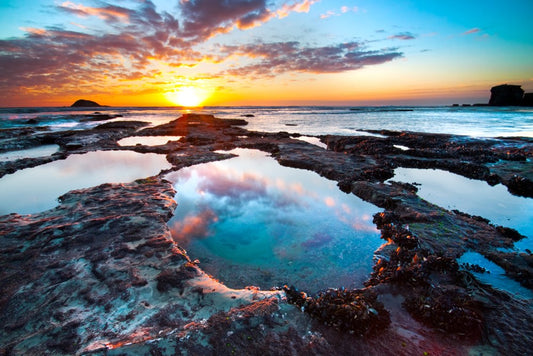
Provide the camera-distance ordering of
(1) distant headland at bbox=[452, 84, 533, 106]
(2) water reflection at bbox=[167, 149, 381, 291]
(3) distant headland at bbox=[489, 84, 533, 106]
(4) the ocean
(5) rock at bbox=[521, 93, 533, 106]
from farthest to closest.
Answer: (3) distant headland at bbox=[489, 84, 533, 106] → (1) distant headland at bbox=[452, 84, 533, 106] → (5) rock at bbox=[521, 93, 533, 106] → (4) the ocean → (2) water reflection at bbox=[167, 149, 381, 291]

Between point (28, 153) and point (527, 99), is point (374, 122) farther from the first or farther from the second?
point (527, 99)

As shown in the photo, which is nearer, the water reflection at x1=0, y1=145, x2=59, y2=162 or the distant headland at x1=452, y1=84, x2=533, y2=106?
the water reflection at x1=0, y1=145, x2=59, y2=162

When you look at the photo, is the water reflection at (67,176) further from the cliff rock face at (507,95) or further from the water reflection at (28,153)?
the cliff rock face at (507,95)

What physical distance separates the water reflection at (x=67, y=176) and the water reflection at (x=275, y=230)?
13.5ft

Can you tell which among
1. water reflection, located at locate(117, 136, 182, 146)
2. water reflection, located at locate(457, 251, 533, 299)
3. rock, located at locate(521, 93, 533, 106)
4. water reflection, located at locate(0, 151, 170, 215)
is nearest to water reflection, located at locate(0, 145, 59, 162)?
water reflection, located at locate(0, 151, 170, 215)

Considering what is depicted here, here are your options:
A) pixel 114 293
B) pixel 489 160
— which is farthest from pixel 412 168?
pixel 114 293

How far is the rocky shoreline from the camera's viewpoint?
14.8ft

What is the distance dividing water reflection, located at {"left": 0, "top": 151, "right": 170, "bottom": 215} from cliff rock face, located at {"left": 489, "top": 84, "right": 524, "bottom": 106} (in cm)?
16372

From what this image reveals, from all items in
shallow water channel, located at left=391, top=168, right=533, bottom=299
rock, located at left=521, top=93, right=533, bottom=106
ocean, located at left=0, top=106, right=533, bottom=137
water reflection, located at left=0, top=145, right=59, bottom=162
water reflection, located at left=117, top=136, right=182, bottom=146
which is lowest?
shallow water channel, located at left=391, top=168, right=533, bottom=299

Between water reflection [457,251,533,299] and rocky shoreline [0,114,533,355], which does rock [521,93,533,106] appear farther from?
water reflection [457,251,533,299]

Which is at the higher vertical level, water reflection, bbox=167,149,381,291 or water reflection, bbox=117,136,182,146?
water reflection, bbox=117,136,182,146

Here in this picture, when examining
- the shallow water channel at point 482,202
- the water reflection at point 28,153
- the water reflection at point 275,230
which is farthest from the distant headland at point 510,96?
the water reflection at point 28,153

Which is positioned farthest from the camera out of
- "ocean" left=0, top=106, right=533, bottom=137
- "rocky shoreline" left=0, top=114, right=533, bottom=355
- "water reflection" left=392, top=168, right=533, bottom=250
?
"ocean" left=0, top=106, right=533, bottom=137

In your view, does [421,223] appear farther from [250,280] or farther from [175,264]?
[175,264]
